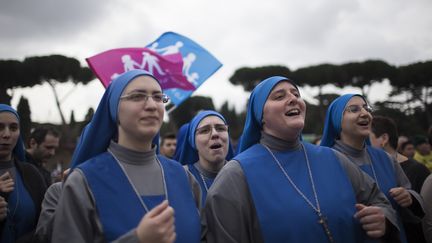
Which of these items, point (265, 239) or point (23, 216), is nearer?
point (265, 239)

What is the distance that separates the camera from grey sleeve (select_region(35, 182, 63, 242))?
249 centimetres

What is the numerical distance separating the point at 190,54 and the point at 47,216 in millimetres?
6487

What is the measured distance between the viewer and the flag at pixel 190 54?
889cm

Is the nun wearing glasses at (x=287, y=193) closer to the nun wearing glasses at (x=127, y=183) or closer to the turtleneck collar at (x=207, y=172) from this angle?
the nun wearing glasses at (x=127, y=183)

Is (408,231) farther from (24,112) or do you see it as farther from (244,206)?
(24,112)

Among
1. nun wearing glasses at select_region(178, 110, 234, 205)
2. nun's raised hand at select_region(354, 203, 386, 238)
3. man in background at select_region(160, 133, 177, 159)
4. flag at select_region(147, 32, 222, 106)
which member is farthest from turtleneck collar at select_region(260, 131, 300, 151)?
flag at select_region(147, 32, 222, 106)

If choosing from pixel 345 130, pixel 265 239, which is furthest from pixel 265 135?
pixel 345 130

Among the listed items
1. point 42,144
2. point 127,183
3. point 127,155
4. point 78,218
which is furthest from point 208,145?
point 42,144

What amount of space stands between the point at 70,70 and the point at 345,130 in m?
31.0

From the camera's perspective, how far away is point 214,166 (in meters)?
4.73

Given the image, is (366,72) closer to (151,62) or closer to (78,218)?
(151,62)

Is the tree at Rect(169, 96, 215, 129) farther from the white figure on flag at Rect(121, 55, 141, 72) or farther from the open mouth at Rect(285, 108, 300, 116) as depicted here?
the open mouth at Rect(285, 108, 300, 116)

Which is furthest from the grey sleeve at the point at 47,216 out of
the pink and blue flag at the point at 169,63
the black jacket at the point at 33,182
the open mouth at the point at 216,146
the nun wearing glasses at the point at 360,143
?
the pink and blue flag at the point at 169,63

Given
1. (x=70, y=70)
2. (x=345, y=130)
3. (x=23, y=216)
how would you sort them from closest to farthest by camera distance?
1. (x=23, y=216)
2. (x=345, y=130)
3. (x=70, y=70)
